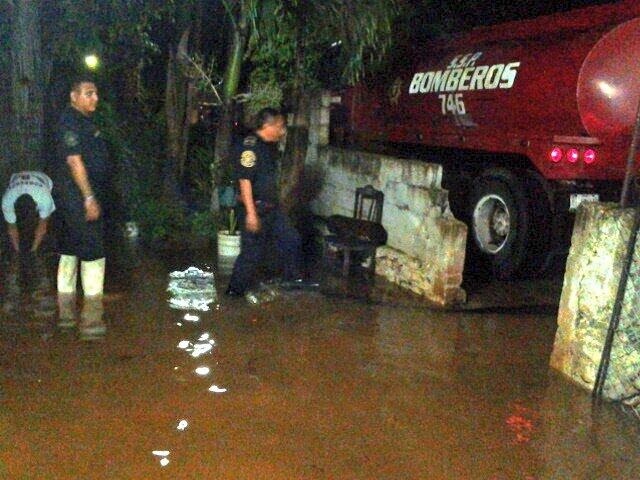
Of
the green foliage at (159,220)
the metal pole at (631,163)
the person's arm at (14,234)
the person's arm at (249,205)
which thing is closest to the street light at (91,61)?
the green foliage at (159,220)

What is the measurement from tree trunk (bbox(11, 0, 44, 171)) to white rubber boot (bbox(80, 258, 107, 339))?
9.91ft

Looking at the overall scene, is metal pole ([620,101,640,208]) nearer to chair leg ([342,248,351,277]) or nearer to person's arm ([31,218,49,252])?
chair leg ([342,248,351,277])

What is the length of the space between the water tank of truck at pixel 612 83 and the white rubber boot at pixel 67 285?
Answer: 186 inches

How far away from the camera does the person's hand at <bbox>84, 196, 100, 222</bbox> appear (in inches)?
234

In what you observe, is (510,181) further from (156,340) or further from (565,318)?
(156,340)

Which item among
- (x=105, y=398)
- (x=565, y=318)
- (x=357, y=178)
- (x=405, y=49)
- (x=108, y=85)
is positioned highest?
(x=405, y=49)

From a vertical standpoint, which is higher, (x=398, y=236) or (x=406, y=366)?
(x=398, y=236)

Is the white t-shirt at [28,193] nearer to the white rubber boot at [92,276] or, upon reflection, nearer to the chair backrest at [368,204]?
the white rubber boot at [92,276]

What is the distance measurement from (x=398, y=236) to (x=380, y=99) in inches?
113

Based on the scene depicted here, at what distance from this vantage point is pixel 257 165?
261 inches

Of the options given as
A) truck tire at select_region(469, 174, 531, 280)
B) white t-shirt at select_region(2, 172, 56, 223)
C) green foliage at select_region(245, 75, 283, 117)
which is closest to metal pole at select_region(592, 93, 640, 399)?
truck tire at select_region(469, 174, 531, 280)

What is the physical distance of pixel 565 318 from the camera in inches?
211

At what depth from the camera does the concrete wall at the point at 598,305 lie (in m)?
4.87

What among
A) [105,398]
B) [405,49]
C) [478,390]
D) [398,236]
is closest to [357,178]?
[398,236]
